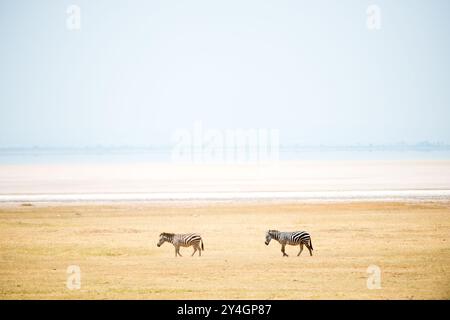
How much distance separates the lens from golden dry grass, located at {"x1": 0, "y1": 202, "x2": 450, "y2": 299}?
15.4 m

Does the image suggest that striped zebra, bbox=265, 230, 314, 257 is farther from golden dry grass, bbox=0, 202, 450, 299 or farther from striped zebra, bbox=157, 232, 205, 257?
striped zebra, bbox=157, 232, 205, 257

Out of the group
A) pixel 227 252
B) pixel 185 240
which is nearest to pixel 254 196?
pixel 227 252

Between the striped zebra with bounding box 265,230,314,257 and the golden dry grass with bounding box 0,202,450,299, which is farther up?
Result: the striped zebra with bounding box 265,230,314,257

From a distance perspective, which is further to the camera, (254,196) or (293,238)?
(254,196)

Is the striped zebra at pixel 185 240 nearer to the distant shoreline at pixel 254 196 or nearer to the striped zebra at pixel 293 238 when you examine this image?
the striped zebra at pixel 293 238

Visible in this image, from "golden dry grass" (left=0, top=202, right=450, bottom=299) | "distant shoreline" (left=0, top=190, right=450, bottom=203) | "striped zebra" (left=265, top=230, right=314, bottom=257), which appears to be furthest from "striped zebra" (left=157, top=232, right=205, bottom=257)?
"distant shoreline" (left=0, top=190, right=450, bottom=203)

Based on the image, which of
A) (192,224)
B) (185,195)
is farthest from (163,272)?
(185,195)

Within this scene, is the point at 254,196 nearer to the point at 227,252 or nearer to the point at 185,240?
the point at 227,252

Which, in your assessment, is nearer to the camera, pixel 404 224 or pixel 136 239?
pixel 136 239

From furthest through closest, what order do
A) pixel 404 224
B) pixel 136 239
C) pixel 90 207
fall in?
pixel 90 207 < pixel 404 224 < pixel 136 239

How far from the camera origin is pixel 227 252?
20.3 metres

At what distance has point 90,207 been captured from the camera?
1275 inches
